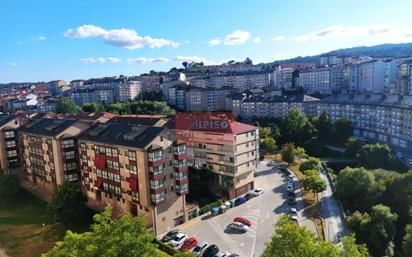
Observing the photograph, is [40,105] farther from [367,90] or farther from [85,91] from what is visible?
[367,90]

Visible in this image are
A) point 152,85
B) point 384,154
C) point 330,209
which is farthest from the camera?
point 152,85

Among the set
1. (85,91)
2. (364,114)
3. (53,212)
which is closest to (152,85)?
(85,91)

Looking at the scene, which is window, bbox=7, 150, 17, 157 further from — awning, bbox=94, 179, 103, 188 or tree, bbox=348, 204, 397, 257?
tree, bbox=348, 204, 397, 257

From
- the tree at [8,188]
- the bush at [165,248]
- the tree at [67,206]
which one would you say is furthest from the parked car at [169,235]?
the tree at [8,188]

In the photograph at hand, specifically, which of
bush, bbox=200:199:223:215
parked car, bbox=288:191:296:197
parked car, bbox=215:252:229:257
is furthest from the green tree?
parked car, bbox=215:252:229:257

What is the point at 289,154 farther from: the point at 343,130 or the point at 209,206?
the point at 343,130

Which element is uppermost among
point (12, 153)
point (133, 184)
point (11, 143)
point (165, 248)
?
point (11, 143)

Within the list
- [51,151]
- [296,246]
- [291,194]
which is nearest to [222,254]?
[296,246]
